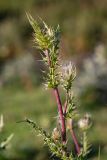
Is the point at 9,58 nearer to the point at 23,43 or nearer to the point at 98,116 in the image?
the point at 23,43

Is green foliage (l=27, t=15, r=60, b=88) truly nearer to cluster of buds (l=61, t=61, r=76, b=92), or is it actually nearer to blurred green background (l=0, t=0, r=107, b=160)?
cluster of buds (l=61, t=61, r=76, b=92)

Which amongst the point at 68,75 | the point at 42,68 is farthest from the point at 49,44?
the point at 42,68

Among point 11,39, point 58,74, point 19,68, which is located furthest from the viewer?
point 11,39

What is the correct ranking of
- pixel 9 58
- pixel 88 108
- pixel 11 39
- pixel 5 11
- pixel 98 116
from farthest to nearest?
pixel 5 11
pixel 11 39
pixel 9 58
pixel 88 108
pixel 98 116

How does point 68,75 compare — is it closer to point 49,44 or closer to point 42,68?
point 49,44

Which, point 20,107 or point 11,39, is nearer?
point 20,107

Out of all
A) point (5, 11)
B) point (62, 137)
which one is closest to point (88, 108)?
point (62, 137)

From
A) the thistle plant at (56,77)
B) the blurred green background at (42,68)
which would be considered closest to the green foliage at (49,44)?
the thistle plant at (56,77)
